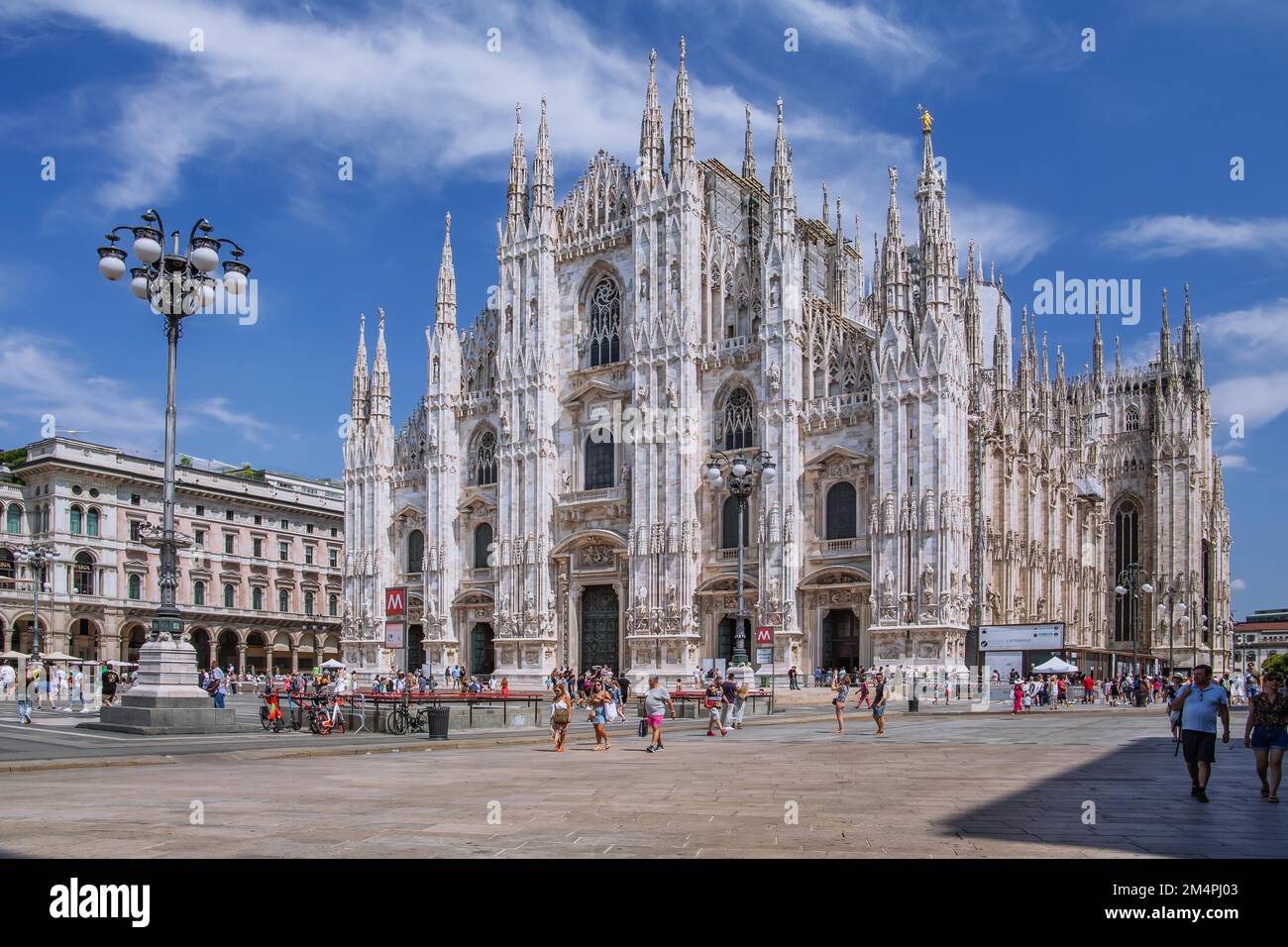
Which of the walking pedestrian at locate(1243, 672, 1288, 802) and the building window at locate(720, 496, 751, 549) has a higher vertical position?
the building window at locate(720, 496, 751, 549)

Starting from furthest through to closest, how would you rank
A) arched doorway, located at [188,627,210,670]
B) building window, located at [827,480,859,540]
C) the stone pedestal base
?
arched doorway, located at [188,627,210,670], building window, located at [827,480,859,540], the stone pedestal base

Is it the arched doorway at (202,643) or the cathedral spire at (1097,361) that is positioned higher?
the cathedral spire at (1097,361)

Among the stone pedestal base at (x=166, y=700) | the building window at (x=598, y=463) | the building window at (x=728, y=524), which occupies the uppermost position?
the building window at (x=598, y=463)

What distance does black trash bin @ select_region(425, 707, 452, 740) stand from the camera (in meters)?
23.5

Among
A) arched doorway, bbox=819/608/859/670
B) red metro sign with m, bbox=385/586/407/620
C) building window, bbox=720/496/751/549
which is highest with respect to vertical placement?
building window, bbox=720/496/751/549

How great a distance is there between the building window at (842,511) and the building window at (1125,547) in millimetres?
36185

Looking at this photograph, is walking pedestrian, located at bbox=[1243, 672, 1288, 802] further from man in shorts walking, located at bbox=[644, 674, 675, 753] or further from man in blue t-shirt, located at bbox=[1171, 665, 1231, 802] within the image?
man in shorts walking, located at bbox=[644, 674, 675, 753]

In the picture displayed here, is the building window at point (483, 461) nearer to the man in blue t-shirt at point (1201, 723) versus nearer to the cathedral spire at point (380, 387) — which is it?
the cathedral spire at point (380, 387)

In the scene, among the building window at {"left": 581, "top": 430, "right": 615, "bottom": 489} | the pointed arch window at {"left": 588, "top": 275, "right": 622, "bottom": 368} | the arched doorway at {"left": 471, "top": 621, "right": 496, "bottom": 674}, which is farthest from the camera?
the arched doorway at {"left": 471, "top": 621, "right": 496, "bottom": 674}

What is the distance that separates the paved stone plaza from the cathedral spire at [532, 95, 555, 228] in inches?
1525

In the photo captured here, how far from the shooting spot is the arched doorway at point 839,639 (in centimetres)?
4631

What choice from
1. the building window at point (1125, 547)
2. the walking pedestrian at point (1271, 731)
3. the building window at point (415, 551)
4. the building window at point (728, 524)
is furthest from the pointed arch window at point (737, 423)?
the building window at point (1125, 547)

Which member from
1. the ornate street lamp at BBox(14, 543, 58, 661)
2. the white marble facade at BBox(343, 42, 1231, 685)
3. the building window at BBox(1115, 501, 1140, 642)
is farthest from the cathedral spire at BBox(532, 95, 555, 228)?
the building window at BBox(1115, 501, 1140, 642)

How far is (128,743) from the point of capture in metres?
20.0
